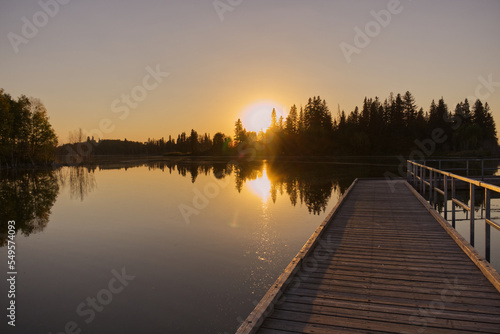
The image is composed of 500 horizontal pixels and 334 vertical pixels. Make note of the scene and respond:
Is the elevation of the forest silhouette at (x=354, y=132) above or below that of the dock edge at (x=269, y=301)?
above

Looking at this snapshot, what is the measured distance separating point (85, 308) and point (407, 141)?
78038 mm

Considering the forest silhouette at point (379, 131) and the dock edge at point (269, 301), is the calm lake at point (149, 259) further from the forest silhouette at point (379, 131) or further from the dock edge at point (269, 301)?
the forest silhouette at point (379, 131)

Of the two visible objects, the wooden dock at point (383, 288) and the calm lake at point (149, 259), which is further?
the calm lake at point (149, 259)

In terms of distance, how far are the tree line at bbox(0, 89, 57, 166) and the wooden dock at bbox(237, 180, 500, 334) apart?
53.3 metres

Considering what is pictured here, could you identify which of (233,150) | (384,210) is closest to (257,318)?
(384,210)

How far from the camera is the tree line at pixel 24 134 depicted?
1772 inches

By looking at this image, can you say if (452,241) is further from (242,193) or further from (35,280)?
(242,193)

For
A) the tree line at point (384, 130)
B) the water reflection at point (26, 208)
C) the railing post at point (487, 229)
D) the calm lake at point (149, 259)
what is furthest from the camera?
the tree line at point (384, 130)

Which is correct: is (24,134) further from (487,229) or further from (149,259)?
(487,229)

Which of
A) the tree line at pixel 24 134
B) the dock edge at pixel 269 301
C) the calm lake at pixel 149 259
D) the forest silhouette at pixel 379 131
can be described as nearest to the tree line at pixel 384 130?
the forest silhouette at pixel 379 131

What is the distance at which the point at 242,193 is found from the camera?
1970 centimetres

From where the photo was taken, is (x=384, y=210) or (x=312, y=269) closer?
(x=312, y=269)

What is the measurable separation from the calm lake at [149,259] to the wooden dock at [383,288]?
5.42 ft

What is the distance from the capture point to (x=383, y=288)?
166 inches
